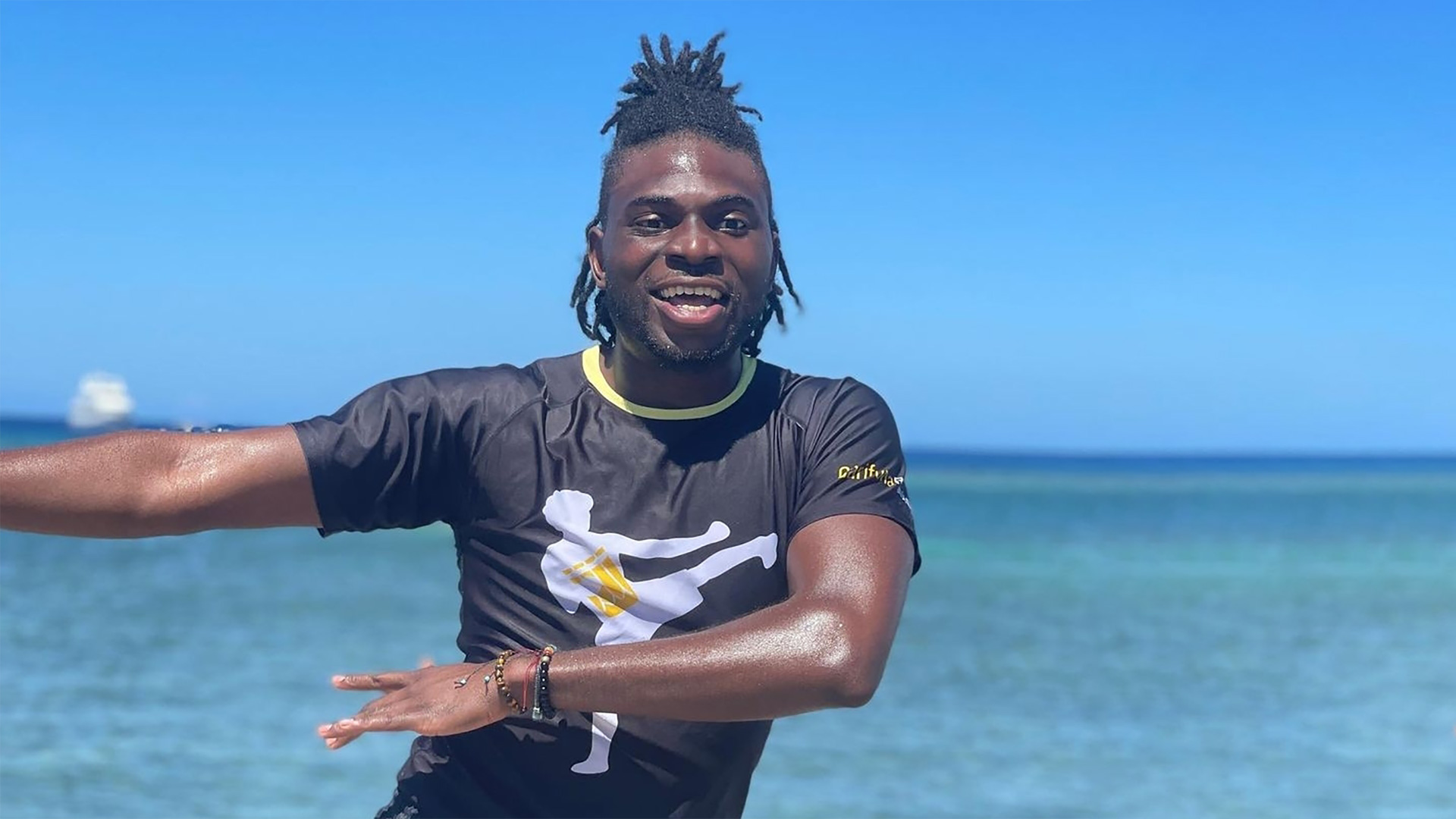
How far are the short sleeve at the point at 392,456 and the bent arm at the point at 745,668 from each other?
0.62 meters

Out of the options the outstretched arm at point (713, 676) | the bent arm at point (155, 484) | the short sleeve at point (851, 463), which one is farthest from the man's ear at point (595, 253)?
the outstretched arm at point (713, 676)

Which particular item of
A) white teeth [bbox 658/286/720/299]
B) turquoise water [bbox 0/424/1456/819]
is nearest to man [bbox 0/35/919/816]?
white teeth [bbox 658/286/720/299]

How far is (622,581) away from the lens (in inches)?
127

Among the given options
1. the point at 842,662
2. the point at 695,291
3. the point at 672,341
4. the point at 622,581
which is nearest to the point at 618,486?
the point at 622,581

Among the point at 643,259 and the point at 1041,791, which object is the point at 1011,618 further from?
the point at 643,259

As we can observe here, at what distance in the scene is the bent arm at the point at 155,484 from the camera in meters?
3.01

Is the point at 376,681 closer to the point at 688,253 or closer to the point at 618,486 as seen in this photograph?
the point at 618,486

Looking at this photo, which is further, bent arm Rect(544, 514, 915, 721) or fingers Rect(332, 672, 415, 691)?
fingers Rect(332, 672, 415, 691)

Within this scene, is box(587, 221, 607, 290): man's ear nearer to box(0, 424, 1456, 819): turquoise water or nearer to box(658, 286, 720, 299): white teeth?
box(658, 286, 720, 299): white teeth

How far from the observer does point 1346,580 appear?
27062mm

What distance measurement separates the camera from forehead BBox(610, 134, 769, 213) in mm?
3340

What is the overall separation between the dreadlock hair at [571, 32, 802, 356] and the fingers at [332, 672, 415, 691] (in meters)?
1.03

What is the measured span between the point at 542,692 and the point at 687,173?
1.23 metres

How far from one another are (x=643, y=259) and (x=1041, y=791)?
25.0 feet
